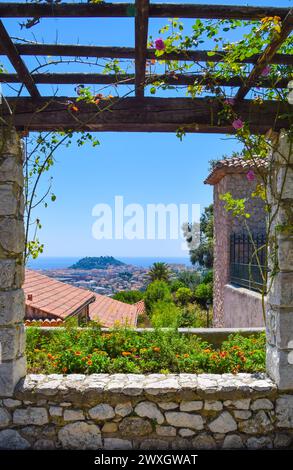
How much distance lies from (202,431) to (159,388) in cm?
50

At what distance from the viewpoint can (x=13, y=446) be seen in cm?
345

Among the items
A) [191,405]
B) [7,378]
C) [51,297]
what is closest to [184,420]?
[191,405]

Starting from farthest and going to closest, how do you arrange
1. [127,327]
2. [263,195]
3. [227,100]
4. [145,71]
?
1. [127,327]
2. [263,195]
3. [227,100]
4. [145,71]

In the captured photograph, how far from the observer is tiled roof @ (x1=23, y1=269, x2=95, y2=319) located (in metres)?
11.0

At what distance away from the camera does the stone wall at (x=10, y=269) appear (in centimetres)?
344

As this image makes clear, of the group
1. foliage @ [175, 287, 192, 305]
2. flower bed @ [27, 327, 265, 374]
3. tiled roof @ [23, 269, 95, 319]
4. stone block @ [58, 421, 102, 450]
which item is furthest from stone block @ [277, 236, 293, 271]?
foliage @ [175, 287, 192, 305]

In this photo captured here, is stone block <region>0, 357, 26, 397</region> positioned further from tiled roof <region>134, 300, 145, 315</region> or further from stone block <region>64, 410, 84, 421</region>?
tiled roof <region>134, 300, 145, 315</region>

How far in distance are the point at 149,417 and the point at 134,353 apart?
3.51 ft

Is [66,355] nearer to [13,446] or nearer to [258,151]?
[13,446]

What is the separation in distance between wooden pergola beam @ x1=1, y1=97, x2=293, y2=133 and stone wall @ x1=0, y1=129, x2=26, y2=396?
268mm

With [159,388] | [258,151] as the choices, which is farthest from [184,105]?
[159,388]

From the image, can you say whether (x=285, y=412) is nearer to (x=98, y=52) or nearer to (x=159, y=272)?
(x=98, y=52)

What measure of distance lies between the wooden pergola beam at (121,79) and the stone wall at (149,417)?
2.48m

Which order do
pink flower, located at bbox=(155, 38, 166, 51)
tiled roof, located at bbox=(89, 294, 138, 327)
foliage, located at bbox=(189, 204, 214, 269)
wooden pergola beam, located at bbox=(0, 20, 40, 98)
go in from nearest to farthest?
wooden pergola beam, located at bbox=(0, 20, 40, 98) < pink flower, located at bbox=(155, 38, 166, 51) < tiled roof, located at bbox=(89, 294, 138, 327) < foliage, located at bbox=(189, 204, 214, 269)
